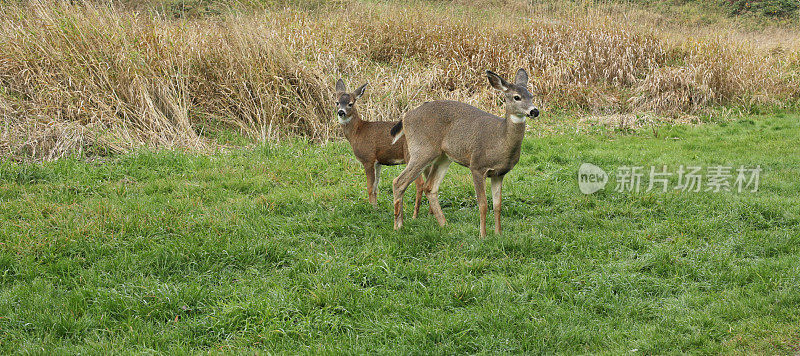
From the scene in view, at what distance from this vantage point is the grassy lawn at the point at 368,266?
3916mm

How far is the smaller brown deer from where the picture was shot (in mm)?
6246

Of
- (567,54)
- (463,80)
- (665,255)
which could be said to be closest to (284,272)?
(665,255)

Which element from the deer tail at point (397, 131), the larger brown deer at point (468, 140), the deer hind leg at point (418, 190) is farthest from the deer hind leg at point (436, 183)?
the deer tail at point (397, 131)

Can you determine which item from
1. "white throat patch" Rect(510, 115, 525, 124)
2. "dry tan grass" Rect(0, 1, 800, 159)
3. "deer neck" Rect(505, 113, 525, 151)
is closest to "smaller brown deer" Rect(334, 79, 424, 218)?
"deer neck" Rect(505, 113, 525, 151)

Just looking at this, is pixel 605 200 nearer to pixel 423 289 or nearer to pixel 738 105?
pixel 423 289

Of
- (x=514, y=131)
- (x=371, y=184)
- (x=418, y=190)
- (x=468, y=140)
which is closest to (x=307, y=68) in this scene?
(x=371, y=184)

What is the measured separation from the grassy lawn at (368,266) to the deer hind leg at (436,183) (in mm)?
150

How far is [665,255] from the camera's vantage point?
508cm

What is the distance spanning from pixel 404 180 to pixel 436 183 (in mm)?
375

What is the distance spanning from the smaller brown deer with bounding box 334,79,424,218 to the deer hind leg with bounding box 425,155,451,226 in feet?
0.67

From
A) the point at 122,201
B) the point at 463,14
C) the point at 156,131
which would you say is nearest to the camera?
the point at 122,201

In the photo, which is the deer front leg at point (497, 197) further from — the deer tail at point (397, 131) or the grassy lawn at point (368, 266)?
the deer tail at point (397, 131)

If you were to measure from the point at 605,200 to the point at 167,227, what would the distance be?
4.31 meters

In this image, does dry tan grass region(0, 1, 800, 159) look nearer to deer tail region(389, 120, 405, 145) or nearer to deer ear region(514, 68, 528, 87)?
deer tail region(389, 120, 405, 145)
